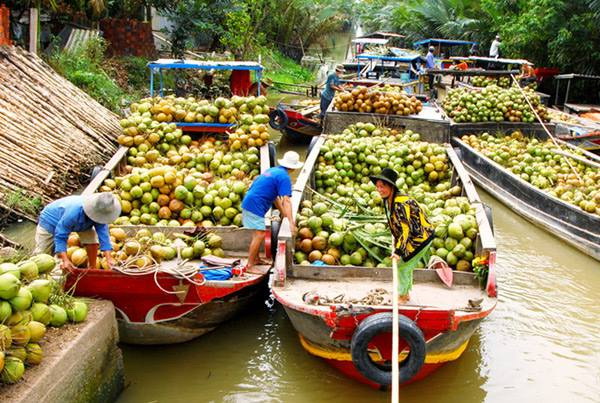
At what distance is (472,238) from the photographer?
564 centimetres

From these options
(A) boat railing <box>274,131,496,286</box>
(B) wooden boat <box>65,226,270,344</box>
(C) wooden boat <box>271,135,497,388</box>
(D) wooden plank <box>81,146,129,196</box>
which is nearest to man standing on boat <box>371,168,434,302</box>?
(C) wooden boat <box>271,135,497,388</box>

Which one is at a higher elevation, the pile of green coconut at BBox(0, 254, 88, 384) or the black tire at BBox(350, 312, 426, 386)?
the pile of green coconut at BBox(0, 254, 88, 384)

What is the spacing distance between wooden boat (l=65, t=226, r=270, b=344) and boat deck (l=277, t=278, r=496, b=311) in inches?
→ 19.6

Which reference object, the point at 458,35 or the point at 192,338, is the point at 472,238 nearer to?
the point at 192,338

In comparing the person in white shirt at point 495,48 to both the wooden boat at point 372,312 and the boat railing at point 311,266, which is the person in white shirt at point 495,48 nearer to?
the boat railing at point 311,266

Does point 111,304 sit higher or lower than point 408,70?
lower

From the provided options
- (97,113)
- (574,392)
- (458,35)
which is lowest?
(574,392)

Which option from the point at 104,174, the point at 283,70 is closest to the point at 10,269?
the point at 104,174

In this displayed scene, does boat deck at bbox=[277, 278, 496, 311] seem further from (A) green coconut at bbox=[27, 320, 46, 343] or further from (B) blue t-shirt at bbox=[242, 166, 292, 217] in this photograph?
(A) green coconut at bbox=[27, 320, 46, 343]

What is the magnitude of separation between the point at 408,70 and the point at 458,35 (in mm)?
10955

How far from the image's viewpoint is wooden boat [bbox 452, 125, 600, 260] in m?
7.79

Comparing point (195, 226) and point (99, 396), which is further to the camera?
point (195, 226)

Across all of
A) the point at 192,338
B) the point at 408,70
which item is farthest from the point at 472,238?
the point at 408,70

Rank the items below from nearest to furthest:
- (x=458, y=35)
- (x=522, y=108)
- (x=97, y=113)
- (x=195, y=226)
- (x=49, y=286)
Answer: (x=49, y=286) → (x=195, y=226) → (x=97, y=113) → (x=522, y=108) → (x=458, y=35)
